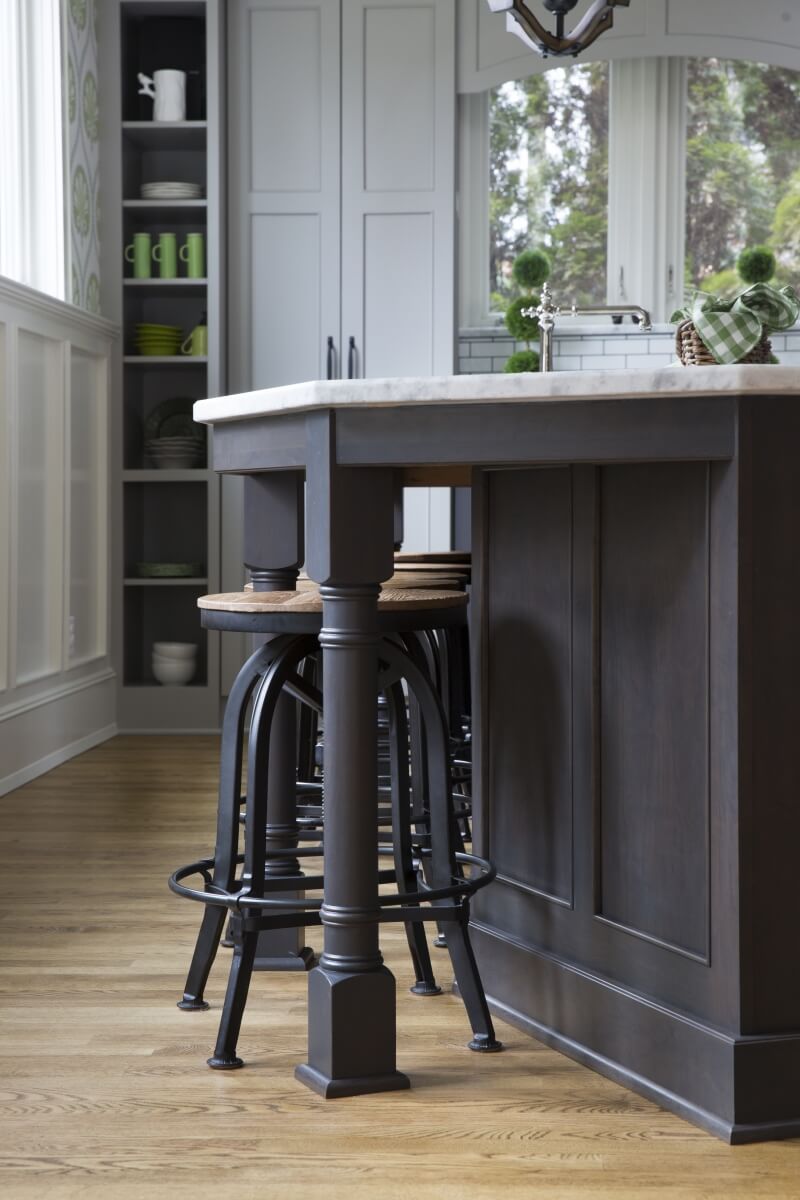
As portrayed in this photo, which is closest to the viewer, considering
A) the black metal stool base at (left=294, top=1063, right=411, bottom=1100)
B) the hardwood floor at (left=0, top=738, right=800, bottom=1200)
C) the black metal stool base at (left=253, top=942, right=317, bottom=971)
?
the hardwood floor at (left=0, top=738, right=800, bottom=1200)

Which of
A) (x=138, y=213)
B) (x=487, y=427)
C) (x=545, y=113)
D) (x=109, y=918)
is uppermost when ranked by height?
(x=545, y=113)

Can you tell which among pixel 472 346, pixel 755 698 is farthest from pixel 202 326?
pixel 755 698

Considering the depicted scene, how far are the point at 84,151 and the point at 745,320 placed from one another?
12.8ft

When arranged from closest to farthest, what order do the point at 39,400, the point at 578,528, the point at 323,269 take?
the point at 578,528 → the point at 39,400 → the point at 323,269

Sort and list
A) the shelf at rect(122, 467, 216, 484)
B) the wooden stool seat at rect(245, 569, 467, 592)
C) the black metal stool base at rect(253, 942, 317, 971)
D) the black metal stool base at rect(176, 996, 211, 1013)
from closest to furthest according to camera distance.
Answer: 1. the black metal stool base at rect(176, 996, 211, 1013)
2. the black metal stool base at rect(253, 942, 317, 971)
3. the wooden stool seat at rect(245, 569, 467, 592)
4. the shelf at rect(122, 467, 216, 484)

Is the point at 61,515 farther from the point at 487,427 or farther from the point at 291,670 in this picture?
the point at 487,427

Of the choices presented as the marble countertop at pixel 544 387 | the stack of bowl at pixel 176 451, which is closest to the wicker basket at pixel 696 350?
the marble countertop at pixel 544 387

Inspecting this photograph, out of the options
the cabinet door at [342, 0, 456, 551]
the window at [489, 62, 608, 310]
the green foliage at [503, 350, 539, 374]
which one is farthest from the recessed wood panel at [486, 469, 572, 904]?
the window at [489, 62, 608, 310]

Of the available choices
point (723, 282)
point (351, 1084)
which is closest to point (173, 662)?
point (723, 282)

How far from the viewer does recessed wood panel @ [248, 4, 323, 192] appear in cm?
566

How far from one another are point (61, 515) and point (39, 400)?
0.42 meters

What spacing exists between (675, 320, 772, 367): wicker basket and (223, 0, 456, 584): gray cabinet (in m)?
3.32

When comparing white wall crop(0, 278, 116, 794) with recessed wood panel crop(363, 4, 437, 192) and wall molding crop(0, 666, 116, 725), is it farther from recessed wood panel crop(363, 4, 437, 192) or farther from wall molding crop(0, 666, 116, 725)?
recessed wood panel crop(363, 4, 437, 192)

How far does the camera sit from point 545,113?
594 cm
